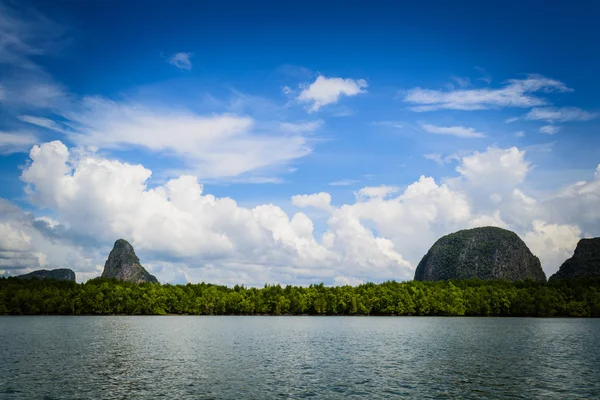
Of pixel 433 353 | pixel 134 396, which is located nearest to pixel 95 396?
pixel 134 396

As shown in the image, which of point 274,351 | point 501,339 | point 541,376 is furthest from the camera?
point 501,339

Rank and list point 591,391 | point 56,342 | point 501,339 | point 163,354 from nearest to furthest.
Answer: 1. point 591,391
2. point 163,354
3. point 56,342
4. point 501,339

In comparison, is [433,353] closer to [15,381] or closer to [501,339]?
[501,339]

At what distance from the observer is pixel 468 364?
220 feet

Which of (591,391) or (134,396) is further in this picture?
(591,391)

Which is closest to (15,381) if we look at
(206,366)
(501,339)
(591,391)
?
(206,366)

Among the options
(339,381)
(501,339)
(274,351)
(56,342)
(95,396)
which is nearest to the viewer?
(95,396)

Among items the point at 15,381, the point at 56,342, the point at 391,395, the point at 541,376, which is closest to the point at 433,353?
the point at 541,376

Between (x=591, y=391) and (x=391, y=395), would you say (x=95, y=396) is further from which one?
(x=591, y=391)

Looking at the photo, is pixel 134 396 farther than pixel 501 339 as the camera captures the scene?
No

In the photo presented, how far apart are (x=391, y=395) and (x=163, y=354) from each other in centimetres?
4413

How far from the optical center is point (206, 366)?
6325 centimetres

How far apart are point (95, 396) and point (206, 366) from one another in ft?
69.2

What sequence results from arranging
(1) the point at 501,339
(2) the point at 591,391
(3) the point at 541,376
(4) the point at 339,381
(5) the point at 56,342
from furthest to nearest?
(1) the point at 501,339, (5) the point at 56,342, (3) the point at 541,376, (4) the point at 339,381, (2) the point at 591,391
